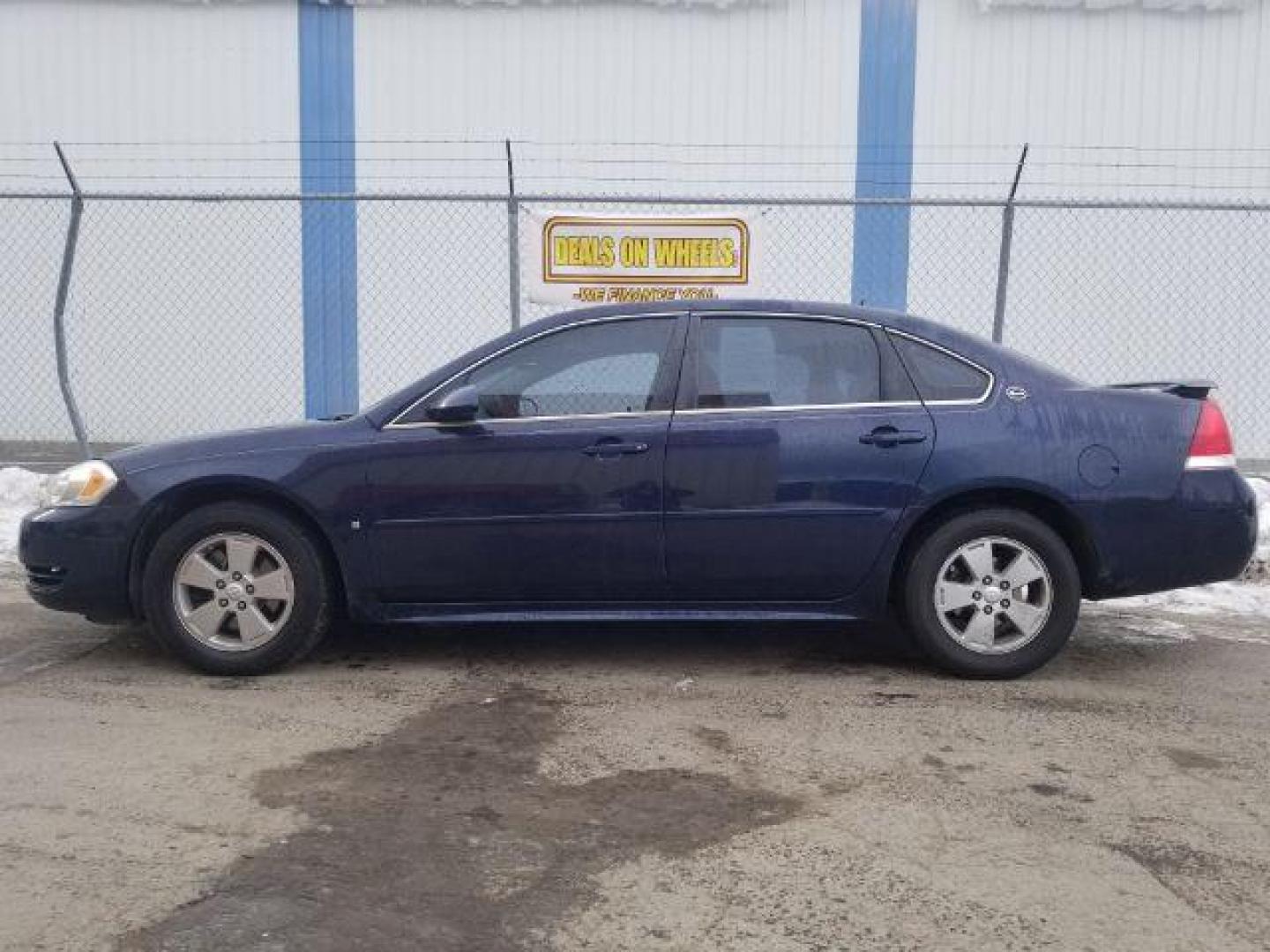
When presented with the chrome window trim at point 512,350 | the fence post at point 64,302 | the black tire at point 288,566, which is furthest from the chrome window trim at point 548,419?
the fence post at point 64,302

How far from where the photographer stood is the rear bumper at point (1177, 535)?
5273 millimetres

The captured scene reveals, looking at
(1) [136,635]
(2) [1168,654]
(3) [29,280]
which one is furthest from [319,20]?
(2) [1168,654]

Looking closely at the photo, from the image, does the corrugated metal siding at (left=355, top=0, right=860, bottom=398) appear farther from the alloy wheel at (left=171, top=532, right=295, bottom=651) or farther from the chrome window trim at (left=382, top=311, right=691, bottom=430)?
the alloy wheel at (left=171, top=532, right=295, bottom=651)

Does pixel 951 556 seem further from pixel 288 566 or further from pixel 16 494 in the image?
pixel 16 494

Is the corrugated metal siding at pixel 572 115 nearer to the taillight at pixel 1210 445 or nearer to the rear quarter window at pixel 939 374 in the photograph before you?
the rear quarter window at pixel 939 374

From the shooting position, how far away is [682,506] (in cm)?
525

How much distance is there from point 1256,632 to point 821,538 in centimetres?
265

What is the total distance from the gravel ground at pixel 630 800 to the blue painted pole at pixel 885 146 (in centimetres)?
650

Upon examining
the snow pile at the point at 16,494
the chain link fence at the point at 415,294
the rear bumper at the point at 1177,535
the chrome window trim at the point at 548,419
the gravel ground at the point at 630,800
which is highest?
the chain link fence at the point at 415,294

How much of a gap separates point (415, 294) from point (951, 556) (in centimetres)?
775

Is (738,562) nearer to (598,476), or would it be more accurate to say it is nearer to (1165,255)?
(598,476)

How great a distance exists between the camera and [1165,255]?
1184cm

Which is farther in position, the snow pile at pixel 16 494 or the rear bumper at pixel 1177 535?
the snow pile at pixel 16 494

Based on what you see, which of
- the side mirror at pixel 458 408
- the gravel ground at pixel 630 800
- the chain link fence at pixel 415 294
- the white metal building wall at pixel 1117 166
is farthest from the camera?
the chain link fence at pixel 415 294
